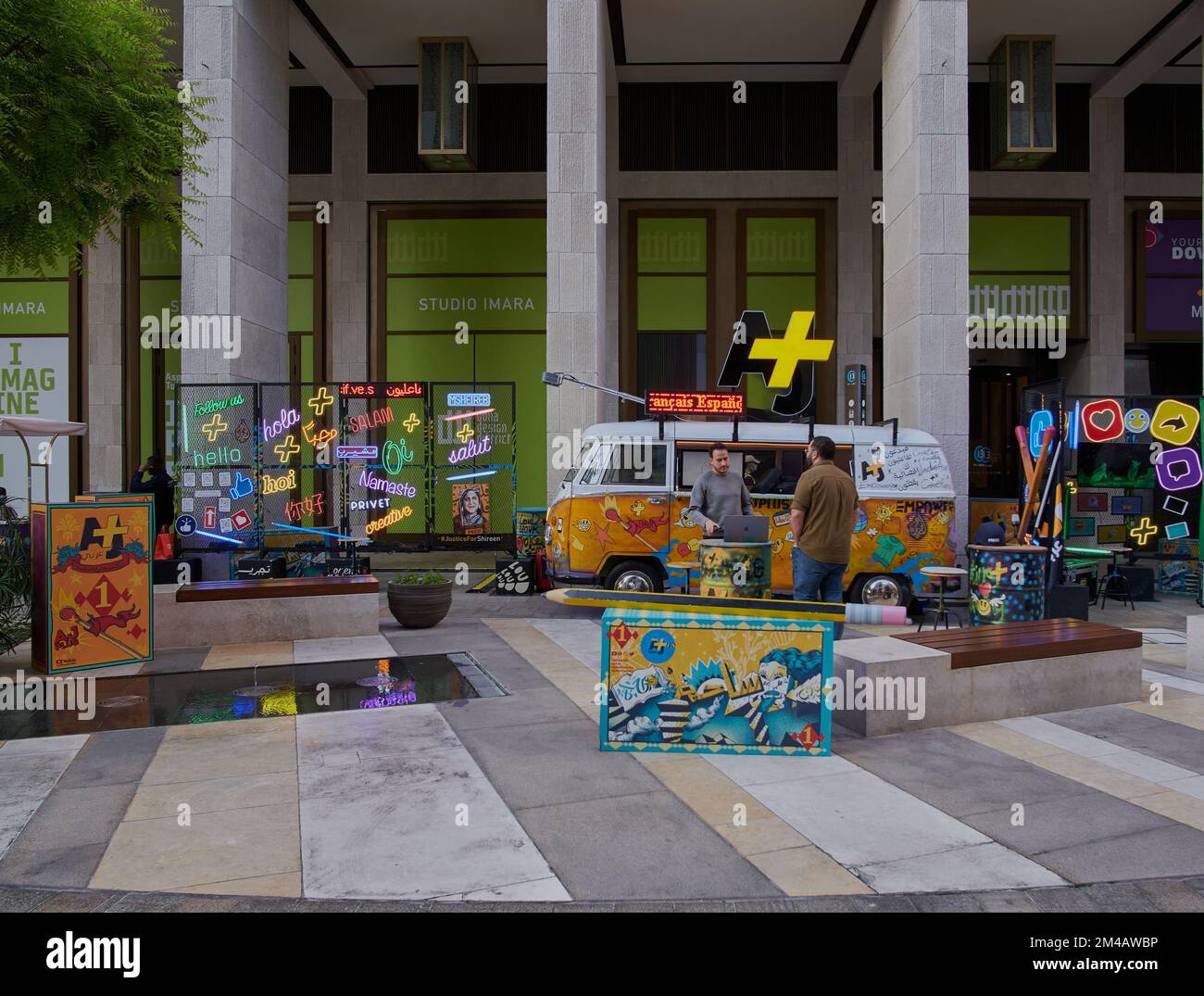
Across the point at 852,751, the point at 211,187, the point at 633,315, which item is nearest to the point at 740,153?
the point at 633,315

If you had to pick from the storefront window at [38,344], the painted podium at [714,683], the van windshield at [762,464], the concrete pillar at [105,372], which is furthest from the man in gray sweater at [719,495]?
the storefront window at [38,344]

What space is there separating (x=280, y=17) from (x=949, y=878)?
18.7 metres

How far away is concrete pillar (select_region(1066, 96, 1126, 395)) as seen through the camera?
20.7 meters

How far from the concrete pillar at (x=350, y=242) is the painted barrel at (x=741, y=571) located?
50.7 ft

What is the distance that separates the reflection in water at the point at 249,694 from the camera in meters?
6.83

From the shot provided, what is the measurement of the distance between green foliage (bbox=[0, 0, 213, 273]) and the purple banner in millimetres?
20445

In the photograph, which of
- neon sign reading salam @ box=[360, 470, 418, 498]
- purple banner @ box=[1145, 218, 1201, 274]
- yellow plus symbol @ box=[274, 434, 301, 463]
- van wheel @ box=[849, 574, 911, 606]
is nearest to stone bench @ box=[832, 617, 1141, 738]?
van wheel @ box=[849, 574, 911, 606]

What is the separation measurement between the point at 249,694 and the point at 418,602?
3.13m

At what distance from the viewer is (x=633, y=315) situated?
21.1m

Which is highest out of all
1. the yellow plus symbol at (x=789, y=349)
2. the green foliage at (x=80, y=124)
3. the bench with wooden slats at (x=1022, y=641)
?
the green foliage at (x=80, y=124)

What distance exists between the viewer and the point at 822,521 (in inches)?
320

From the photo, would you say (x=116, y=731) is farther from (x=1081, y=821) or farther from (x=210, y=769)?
(x=1081, y=821)

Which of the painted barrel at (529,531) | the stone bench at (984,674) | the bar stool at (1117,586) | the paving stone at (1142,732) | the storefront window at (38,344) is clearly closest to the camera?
the paving stone at (1142,732)

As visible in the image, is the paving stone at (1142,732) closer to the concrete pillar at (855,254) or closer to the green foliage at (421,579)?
the green foliage at (421,579)
